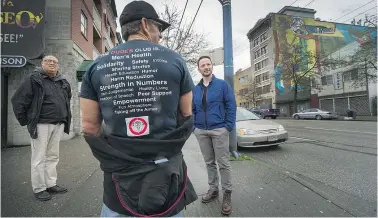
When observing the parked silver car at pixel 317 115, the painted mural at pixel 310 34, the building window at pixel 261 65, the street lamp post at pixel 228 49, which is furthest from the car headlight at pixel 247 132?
the building window at pixel 261 65

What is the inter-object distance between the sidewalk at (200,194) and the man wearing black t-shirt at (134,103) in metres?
1.82

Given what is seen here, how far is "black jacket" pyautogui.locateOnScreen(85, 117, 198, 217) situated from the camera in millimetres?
1305

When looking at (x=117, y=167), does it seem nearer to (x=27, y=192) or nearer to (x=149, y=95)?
(x=149, y=95)

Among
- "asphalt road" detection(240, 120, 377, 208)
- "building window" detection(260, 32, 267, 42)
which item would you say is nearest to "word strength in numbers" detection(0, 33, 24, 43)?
"asphalt road" detection(240, 120, 377, 208)

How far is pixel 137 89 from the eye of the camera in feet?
4.42

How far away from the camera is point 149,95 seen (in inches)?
53.0

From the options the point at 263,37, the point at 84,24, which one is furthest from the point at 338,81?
the point at 84,24

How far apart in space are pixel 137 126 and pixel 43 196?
2.86m

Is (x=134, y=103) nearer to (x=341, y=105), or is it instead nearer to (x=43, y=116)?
(x=43, y=116)

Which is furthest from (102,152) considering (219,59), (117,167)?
(219,59)

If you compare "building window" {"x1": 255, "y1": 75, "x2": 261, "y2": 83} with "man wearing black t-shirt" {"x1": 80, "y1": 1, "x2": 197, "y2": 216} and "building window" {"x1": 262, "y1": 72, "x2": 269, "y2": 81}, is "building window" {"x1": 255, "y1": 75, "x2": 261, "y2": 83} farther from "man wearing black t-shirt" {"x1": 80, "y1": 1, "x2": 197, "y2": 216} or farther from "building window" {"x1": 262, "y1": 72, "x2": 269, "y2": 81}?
"man wearing black t-shirt" {"x1": 80, "y1": 1, "x2": 197, "y2": 216}

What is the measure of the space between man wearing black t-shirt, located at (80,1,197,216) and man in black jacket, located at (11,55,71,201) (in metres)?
2.48

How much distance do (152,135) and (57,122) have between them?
2887 mm

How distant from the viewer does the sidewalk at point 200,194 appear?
119 inches
